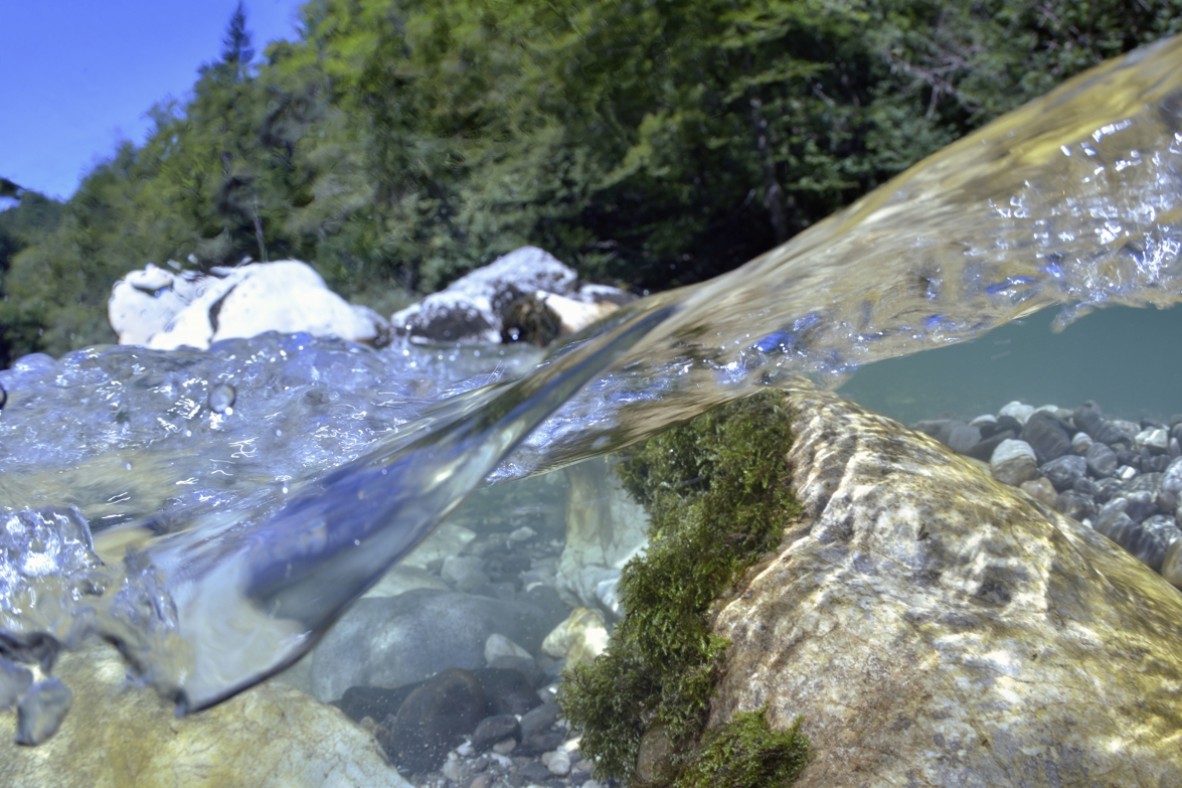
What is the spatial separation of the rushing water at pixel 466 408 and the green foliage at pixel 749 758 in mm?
1003

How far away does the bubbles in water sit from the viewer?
482cm

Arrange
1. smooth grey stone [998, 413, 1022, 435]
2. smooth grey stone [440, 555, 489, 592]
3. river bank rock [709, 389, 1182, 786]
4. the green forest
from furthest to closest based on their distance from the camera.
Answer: the green forest
smooth grey stone [998, 413, 1022, 435]
smooth grey stone [440, 555, 489, 592]
river bank rock [709, 389, 1182, 786]

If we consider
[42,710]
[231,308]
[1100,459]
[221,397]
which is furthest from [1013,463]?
[231,308]

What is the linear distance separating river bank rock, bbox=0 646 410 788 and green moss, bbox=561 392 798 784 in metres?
0.65

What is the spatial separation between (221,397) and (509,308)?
4.33 metres

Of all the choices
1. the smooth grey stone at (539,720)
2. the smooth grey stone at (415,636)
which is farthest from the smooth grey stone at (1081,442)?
the smooth grey stone at (539,720)

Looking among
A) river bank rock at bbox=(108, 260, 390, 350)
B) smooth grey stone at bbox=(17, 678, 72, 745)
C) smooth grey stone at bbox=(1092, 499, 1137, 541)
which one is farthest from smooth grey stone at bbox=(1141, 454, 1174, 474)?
river bank rock at bbox=(108, 260, 390, 350)

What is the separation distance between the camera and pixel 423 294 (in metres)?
11.1

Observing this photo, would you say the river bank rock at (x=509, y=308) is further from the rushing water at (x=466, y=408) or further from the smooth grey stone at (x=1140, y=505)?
the smooth grey stone at (x=1140, y=505)

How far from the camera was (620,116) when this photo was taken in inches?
475

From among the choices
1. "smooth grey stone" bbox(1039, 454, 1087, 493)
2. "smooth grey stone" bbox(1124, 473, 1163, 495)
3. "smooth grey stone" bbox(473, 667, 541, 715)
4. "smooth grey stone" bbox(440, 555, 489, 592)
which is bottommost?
"smooth grey stone" bbox(1124, 473, 1163, 495)

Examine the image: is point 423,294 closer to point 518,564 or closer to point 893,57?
point 893,57

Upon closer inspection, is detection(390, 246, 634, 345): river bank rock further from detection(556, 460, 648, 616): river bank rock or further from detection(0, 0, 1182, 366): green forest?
detection(556, 460, 648, 616): river bank rock

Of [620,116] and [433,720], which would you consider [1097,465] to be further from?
[620,116]
